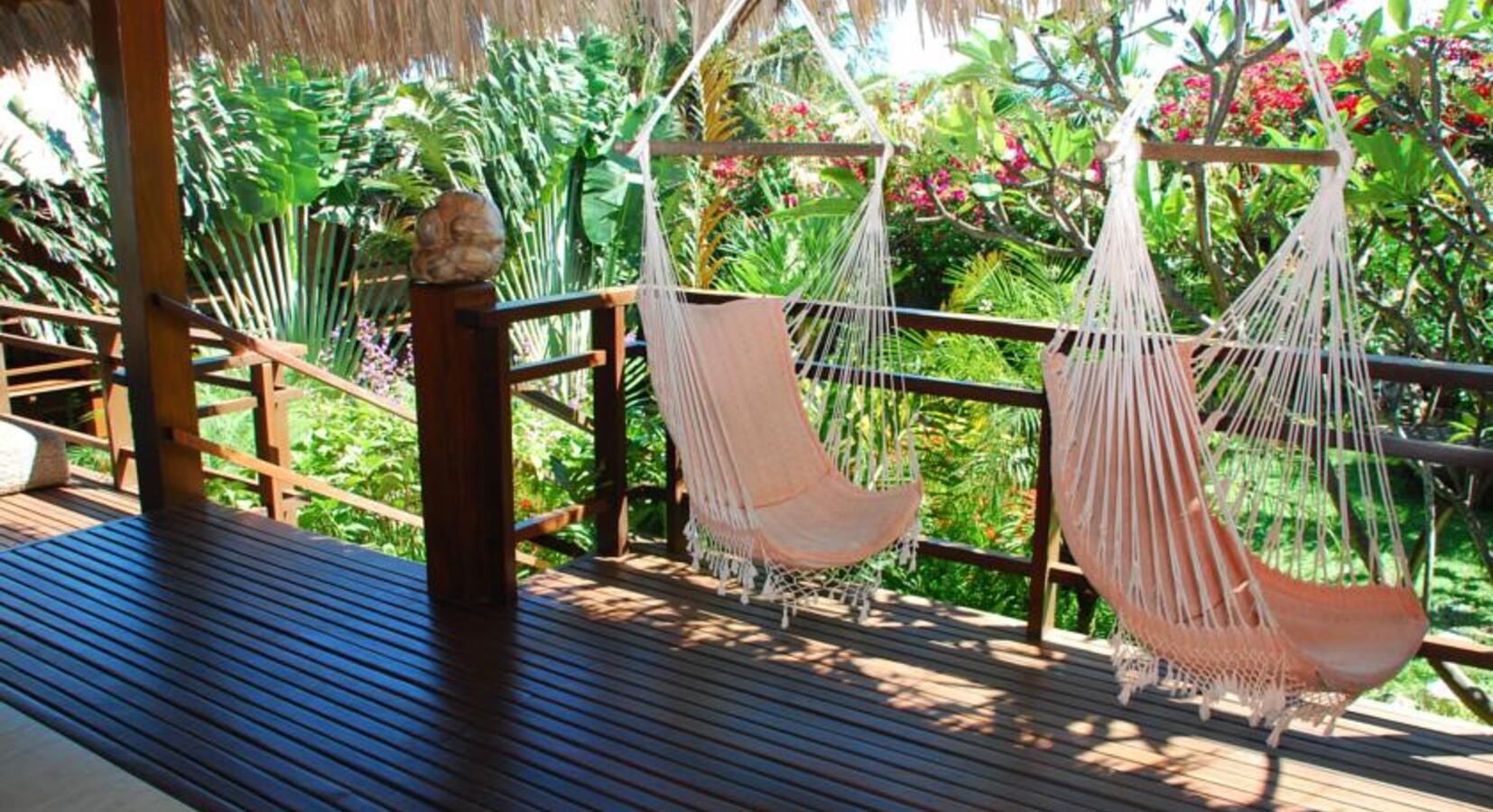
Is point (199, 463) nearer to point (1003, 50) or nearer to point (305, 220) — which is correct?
point (1003, 50)

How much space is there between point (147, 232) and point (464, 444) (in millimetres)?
1345

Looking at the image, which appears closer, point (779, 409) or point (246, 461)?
point (779, 409)

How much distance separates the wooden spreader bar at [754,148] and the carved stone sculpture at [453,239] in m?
0.36

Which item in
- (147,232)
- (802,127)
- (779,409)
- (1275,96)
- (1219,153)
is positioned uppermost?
(802,127)

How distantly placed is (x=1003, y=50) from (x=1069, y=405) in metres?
1.26

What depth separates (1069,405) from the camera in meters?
2.23

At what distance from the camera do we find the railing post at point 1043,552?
2.74 metres

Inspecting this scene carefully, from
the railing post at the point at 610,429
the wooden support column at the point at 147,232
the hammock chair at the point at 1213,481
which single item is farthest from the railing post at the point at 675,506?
the wooden support column at the point at 147,232

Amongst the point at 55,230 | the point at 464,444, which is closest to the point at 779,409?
the point at 464,444

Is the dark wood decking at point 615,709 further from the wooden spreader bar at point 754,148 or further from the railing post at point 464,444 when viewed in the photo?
the wooden spreader bar at point 754,148

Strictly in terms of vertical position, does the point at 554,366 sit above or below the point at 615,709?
above

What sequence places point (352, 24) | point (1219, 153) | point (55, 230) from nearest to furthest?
point (1219, 153) < point (352, 24) < point (55, 230)

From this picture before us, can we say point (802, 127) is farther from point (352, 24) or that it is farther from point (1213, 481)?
point (1213, 481)

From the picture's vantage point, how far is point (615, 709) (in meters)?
2.39
